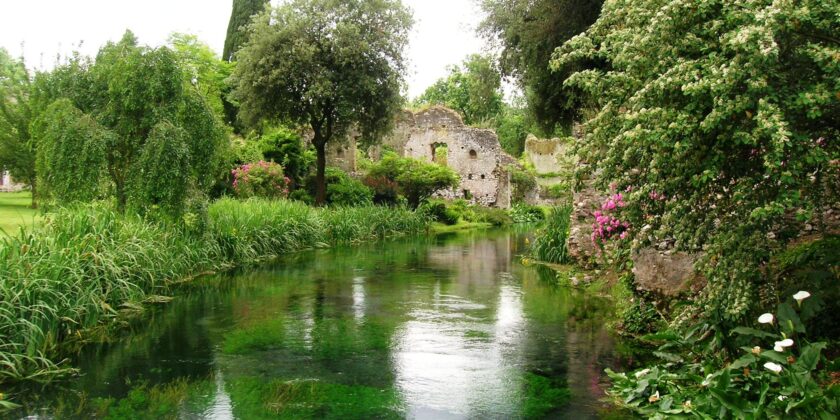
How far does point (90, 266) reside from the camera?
9.03 meters

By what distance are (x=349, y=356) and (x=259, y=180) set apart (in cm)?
1542

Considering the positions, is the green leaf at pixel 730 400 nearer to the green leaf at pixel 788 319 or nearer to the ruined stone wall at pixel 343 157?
the green leaf at pixel 788 319

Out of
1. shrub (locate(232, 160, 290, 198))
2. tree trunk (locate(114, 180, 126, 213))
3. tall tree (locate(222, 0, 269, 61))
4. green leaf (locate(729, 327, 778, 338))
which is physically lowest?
green leaf (locate(729, 327, 778, 338))

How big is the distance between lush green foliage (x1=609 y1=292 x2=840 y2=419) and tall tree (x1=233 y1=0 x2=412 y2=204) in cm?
1793

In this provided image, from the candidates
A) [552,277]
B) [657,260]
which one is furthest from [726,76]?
[552,277]

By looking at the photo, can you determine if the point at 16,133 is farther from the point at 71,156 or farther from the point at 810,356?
the point at 810,356

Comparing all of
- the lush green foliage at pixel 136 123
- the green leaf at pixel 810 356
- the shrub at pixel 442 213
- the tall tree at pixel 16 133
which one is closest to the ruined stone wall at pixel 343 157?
the shrub at pixel 442 213

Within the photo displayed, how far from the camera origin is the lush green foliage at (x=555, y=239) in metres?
16.3

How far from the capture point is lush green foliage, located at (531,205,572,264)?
1630 centimetres

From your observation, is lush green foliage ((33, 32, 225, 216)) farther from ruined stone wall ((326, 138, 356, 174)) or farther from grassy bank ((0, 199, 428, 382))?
ruined stone wall ((326, 138, 356, 174))

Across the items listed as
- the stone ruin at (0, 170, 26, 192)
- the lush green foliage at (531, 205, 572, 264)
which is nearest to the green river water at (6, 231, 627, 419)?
the lush green foliage at (531, 205, 572, 264)

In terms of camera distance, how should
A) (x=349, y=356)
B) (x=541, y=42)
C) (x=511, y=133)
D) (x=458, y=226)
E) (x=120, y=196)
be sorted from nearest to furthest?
(x=349, y=356)
(x=120, y=196)
(x=541, y=42)
(x=458, y=226)
(x=511, y=133)

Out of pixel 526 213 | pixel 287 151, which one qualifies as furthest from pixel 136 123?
pixel 526 213

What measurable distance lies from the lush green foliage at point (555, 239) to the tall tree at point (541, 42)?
8.55 ft
